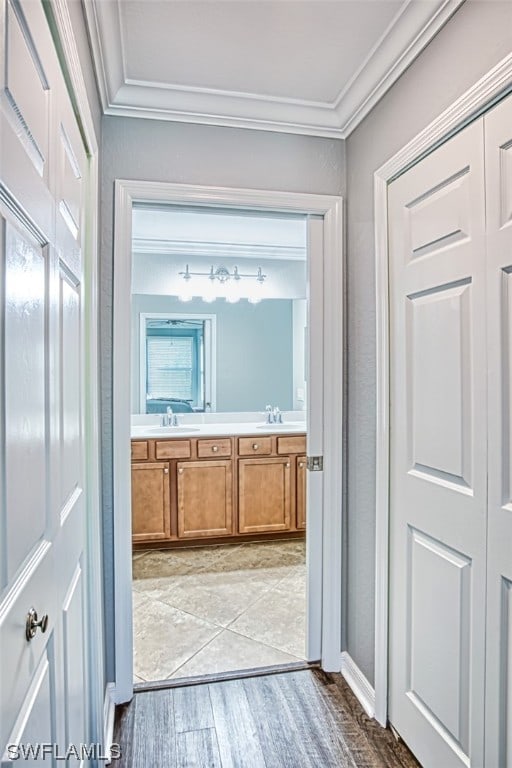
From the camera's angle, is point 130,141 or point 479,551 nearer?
point 479,551

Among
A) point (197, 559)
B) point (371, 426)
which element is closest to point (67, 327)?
point (371, 426)

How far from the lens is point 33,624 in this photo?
2.66 ft

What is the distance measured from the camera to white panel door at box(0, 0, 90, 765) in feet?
2.31

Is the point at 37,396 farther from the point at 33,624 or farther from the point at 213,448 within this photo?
the point at 213,448

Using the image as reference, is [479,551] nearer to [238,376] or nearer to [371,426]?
[371,426]

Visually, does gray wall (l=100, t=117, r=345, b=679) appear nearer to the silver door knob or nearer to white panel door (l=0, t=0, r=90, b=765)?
white panel door (l=0, t=0, r=90, b=765)

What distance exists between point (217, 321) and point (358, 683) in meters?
2.89

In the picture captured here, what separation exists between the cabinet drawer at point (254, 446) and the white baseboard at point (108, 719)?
6.37ft

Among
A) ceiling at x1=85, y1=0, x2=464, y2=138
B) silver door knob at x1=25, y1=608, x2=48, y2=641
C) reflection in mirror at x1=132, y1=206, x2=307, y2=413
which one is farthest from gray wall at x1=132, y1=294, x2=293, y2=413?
silver door knob at x1=25, y1=608, x2=48, y2=641

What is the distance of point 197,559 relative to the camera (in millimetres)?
3383

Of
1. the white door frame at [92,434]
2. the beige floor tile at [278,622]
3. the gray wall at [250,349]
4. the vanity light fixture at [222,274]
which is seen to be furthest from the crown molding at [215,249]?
the beige floor tile at [278,622]

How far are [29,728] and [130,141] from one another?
1893mm

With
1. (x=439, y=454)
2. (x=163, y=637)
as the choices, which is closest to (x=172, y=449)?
(x=163, y=637)

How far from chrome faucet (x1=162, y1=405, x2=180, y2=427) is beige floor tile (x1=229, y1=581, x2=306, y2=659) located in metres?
1.63
